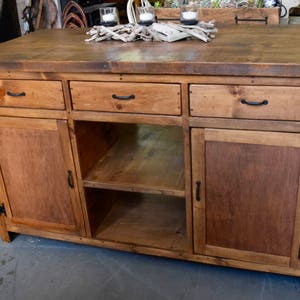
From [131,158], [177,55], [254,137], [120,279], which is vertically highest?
[177,55]

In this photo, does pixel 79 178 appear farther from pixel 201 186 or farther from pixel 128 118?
pixel 201 186

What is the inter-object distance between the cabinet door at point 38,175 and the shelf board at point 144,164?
0.13m

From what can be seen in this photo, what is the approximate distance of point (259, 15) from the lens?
278 cm

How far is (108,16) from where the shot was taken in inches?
71.4

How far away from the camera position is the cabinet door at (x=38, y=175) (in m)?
1.58

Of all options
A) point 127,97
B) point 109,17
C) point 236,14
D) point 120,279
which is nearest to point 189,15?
point 109,17

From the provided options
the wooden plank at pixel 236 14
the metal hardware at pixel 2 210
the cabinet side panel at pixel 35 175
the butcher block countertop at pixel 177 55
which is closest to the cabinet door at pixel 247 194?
the butcher block countertop at pixel 177 55

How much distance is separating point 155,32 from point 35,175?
2.51 ft

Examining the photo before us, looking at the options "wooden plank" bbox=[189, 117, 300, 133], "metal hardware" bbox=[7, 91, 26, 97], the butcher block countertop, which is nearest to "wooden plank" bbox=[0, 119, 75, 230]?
"metal hardware" bbox=[7, 91, 26, 97]

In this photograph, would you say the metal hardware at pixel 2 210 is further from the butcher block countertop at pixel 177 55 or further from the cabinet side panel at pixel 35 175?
the butcher block countertop at pixel 177 55

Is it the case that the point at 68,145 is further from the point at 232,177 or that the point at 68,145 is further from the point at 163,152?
the point at 232,177

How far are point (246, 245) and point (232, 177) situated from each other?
0.29 meters

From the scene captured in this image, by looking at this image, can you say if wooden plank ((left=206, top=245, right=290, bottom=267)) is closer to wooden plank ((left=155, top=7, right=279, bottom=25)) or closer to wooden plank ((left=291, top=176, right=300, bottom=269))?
wooden plank ((left=291, top=176, right=300, bottom=269))

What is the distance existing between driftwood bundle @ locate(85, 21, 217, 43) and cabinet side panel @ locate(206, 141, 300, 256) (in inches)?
19.5
